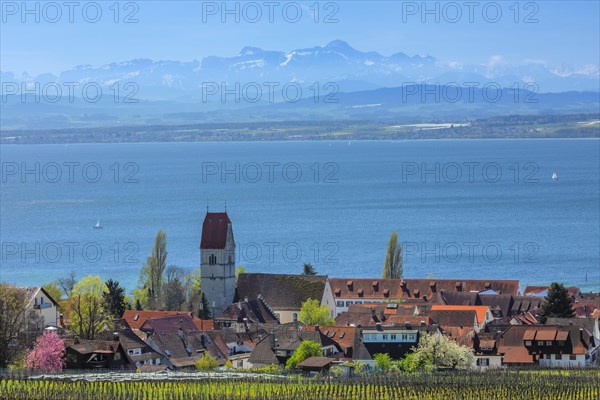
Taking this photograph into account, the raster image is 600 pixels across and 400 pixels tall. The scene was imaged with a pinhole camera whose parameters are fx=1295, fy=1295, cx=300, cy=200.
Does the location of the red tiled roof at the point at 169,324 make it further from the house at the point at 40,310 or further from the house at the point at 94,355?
the house at the point at 94,355

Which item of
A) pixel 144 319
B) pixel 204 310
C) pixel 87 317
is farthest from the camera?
pixel 204 310

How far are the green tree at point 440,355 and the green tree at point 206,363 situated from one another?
1090cm

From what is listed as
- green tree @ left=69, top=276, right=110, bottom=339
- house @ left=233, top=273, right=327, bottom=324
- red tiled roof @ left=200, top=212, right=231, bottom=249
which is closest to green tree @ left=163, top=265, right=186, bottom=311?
house @ left=233, top=273, right=327, bottom=324

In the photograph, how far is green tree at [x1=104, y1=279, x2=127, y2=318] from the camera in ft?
289

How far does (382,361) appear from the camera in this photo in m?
70.6

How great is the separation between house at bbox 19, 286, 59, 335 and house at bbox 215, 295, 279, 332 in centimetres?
1225

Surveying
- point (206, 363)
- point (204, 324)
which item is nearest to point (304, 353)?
point (206, 363)

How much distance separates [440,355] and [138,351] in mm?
16392

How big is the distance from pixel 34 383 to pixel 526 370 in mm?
25348

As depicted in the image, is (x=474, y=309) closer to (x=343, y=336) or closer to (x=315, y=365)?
(x=343, y=336)

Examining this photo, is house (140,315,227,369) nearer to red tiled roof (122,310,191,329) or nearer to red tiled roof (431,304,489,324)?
red tiled roof (122,310,191,329)

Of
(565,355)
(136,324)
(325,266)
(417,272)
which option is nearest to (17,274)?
(325,266)

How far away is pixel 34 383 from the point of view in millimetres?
56094

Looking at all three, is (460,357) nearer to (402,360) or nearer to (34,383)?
(402,360)
